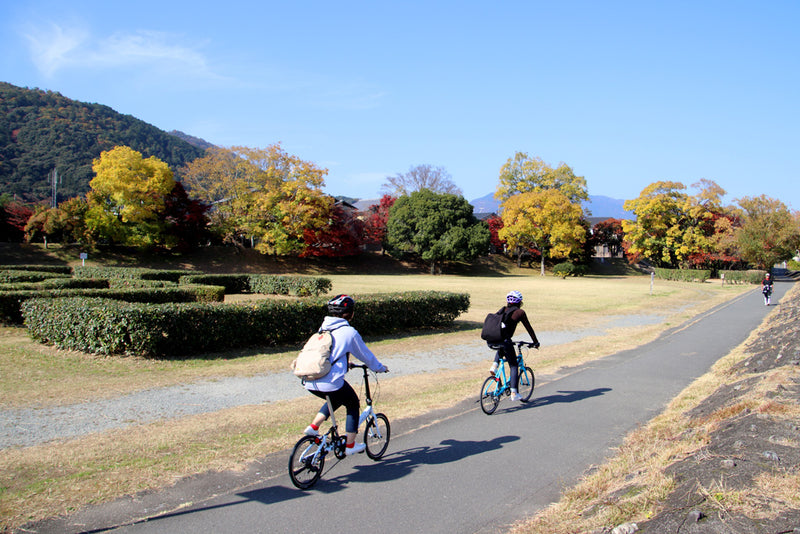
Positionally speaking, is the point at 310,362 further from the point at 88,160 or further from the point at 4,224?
the point at 88,160

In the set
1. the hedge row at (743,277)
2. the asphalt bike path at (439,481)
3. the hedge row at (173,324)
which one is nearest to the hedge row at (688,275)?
the hedge row at (743,277)

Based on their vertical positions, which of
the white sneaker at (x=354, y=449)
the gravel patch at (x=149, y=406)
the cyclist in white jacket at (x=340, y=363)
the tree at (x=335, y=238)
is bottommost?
the gravel patch at (x=149, y=406)

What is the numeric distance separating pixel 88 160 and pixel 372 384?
8299 centimetres

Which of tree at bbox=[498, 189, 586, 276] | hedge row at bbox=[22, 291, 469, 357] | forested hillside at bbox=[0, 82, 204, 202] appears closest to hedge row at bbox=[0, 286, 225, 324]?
hedge row at bbox=[22, 291, 469, 357]

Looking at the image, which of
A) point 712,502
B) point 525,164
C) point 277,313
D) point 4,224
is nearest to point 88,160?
point 4,224

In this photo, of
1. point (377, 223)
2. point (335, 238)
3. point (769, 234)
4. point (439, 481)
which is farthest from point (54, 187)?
point (769, 234)

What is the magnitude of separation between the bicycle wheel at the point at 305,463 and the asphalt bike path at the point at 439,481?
0.10 m

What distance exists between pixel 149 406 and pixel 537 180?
215 ft

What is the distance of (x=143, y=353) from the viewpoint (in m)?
9.85

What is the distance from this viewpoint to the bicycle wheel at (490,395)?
680 centimetres

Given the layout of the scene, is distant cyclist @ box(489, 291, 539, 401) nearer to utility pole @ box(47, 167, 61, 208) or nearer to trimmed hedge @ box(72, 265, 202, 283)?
trimmed hedge @ box(72, 265, 202, 283)

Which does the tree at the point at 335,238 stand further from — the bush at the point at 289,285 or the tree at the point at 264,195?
the bush at the point at 289,285

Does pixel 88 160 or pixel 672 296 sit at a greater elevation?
pixel 88 160

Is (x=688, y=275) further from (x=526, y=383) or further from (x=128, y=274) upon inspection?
(x=526, y=383)
